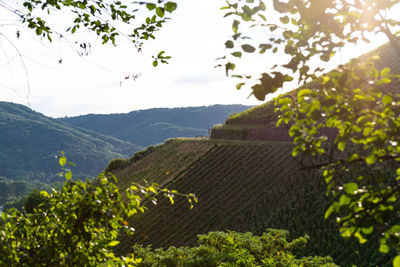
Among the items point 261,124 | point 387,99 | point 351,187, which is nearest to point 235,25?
point 387,99

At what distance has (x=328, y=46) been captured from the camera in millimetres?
3395

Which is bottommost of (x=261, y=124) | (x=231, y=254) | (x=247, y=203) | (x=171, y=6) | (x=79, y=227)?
(x=247, y=203)

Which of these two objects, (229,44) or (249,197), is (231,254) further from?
(249,197)

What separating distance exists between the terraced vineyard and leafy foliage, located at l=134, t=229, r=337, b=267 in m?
6.05

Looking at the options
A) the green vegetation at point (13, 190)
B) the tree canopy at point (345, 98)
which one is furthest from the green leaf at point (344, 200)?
the green vegetation at point (13, 190)

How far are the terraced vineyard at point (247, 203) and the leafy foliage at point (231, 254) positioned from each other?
6048 millimetres

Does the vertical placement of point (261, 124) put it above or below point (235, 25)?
below

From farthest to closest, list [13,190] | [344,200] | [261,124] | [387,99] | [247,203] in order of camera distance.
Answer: [13,190]
[261,124]
[247,203]
[387,99]
[344,200]

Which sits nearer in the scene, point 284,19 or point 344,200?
point 344,200

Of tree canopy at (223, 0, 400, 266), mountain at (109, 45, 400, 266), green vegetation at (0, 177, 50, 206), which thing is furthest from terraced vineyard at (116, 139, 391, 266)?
green vegetation at (0, 177, 50, 206)

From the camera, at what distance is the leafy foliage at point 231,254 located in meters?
7.74

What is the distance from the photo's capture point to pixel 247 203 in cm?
2311

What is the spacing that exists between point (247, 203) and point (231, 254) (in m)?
15.6

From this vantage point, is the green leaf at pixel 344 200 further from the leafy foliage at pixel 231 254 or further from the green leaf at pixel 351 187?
the leafy foliage at pixel 231 254
